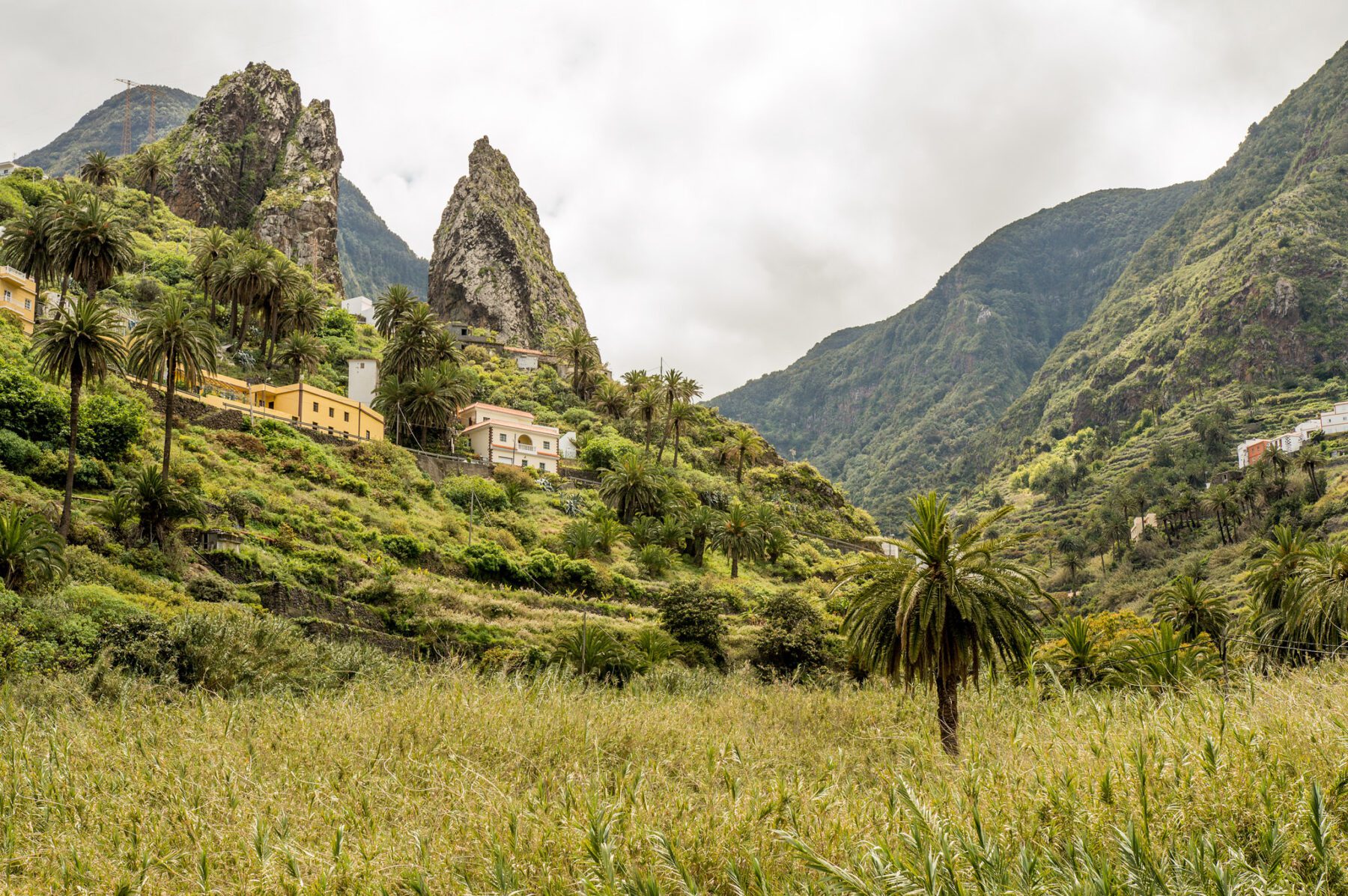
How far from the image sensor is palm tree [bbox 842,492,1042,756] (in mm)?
20641

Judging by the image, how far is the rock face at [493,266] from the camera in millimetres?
120688

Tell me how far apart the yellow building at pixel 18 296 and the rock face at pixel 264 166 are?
53365 mm

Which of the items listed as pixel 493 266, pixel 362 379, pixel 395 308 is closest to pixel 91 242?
pixel 362 379

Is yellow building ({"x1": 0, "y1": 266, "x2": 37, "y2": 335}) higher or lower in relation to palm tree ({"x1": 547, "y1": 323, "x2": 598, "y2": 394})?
lower

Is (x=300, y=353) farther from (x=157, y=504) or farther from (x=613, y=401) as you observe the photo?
(x=157, y=504)

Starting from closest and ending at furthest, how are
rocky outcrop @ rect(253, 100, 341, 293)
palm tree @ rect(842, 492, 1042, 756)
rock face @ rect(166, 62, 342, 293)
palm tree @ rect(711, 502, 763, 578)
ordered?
palm tree @ rect(842, 492, 1042, 756)
palm tree @ rect(711, 502, 763, 578)
rock face @ rect(166, 62, 342, 293)
rocky outcrop @ rect(253, 100, 341, 293)

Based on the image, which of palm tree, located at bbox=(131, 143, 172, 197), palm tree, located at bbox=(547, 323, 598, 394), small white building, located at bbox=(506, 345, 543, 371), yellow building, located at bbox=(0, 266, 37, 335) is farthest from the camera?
palm tree, located at bbox=(131, 143, 172, 197)

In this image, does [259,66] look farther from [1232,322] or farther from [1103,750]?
[1232,322]

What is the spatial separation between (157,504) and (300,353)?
34088 mm

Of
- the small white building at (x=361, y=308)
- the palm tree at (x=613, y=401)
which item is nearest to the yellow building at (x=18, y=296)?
the palm tree at (x=613, y=401)

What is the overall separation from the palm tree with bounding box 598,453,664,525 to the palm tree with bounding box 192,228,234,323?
1375 inches

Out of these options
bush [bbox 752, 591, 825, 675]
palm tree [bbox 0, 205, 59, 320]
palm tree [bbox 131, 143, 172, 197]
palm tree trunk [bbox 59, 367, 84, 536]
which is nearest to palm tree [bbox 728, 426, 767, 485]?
bush [bbox 752, 591, 825, 675]

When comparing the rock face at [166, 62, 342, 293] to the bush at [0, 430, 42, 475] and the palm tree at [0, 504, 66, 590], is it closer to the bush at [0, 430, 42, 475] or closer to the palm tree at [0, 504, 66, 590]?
the bush at [0, 430, 42, 475]

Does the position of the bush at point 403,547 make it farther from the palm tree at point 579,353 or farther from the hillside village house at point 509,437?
the palm tree at point 579,353
